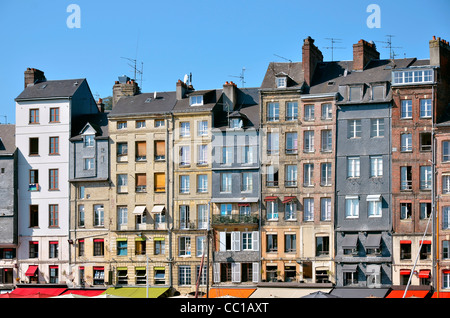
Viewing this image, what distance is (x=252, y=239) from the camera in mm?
51500

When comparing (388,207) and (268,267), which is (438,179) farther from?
(268,267)

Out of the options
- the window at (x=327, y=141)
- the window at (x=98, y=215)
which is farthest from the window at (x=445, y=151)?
the window at (x=98, y=215)

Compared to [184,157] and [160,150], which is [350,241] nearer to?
[184,157]

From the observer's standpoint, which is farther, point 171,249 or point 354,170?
point 171,249

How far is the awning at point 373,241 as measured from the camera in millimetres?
47803

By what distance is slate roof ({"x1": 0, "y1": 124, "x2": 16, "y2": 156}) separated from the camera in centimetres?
5772

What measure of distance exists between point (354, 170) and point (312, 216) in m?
4.09

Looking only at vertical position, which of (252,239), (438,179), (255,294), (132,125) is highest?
(132,125)

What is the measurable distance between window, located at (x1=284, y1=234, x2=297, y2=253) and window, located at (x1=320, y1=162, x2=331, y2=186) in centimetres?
405

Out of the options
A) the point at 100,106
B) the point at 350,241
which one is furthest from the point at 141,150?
the point at 350,241

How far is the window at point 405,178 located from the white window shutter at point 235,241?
11.4 m

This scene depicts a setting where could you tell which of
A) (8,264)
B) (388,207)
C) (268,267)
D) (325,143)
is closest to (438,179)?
(388,207)

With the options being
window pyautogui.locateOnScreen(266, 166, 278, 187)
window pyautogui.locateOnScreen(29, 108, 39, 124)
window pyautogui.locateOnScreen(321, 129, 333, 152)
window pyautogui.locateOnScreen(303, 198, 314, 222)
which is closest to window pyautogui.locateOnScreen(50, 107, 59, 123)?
window pyautogui.locateOnScreen(29, 108, 39, 124)

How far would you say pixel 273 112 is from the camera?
52094 millimetres
